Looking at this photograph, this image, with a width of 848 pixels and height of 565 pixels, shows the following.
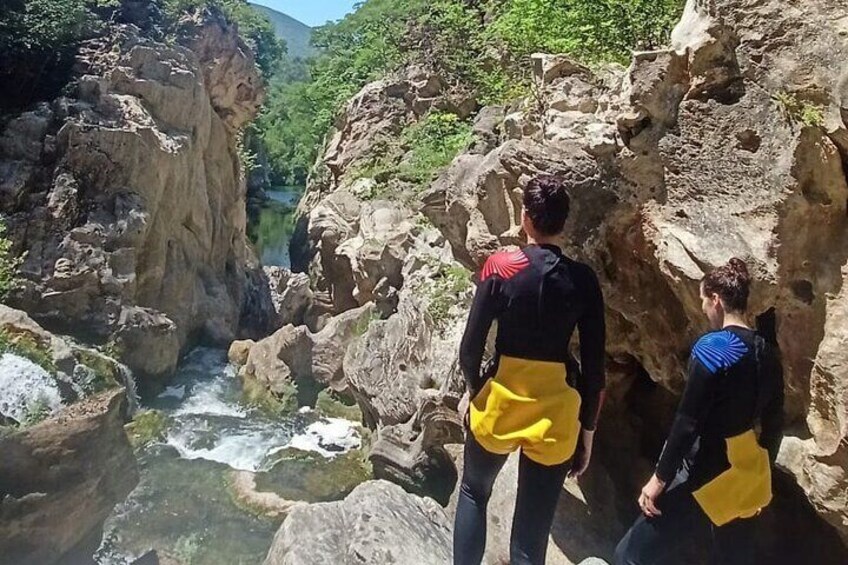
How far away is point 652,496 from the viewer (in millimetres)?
2881

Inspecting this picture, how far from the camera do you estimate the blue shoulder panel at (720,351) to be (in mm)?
2633

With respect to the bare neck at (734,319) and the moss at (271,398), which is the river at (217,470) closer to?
the moss at (271,398)

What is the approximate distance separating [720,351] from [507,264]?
895mm

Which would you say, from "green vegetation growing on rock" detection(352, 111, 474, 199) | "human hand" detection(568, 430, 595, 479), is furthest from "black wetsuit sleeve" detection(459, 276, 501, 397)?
"green vegetation growing on rock" detection(352, 111, 474, 199)

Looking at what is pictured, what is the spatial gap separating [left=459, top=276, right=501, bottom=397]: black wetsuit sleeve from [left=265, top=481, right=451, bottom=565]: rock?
1.69 meters

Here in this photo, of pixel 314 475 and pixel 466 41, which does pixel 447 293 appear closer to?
pixel 314 475

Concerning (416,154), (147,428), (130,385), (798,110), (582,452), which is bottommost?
(147,428)

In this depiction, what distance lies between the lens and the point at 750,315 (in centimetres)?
365

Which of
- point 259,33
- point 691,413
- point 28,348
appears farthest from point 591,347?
point 259,33

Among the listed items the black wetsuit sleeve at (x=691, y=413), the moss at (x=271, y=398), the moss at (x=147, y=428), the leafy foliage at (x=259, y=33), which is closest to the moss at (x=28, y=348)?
the moss at (x=147, y=428)

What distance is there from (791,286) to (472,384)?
1.89 meters

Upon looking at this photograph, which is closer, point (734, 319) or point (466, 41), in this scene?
point (734, 319)

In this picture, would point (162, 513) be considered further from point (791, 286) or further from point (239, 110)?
point (239, 110)

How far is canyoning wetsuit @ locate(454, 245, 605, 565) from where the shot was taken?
2670 millimetres
